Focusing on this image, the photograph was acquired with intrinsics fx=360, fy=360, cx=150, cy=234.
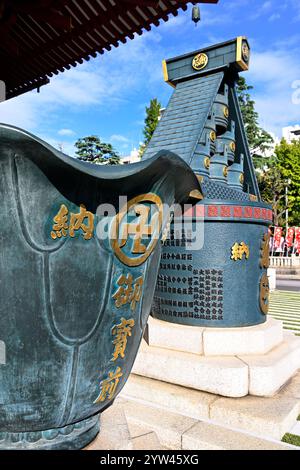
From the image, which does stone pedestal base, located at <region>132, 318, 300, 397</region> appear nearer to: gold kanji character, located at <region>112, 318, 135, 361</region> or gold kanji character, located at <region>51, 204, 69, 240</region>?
gold kanji character, located at <region>112, 318, 135, 361</region>

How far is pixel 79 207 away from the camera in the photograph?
131cm

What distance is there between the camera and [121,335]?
159 cm

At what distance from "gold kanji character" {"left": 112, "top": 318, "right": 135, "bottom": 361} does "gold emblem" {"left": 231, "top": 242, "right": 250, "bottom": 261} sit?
2.55 metres

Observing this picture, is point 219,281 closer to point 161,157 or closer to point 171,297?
point 171,297

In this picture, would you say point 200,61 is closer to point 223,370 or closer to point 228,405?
point 223,370

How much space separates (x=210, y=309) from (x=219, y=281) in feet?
1.05

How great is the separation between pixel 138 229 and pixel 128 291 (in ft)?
0.89

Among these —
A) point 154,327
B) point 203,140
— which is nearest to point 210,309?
point 154,327

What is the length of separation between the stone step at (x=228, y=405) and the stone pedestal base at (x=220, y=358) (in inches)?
3.3

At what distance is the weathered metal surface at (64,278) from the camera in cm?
121

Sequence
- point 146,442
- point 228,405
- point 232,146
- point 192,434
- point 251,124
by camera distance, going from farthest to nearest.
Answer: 1. point 251,124
2. point 232,146
3. point 228,405
4. point 192,434
5. point 146,442

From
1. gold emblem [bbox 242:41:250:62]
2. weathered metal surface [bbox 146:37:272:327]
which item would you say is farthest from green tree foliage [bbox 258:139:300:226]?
weathered metal surface [bbox 146:37:272:327]

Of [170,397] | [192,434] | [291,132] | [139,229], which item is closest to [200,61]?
[170,397]

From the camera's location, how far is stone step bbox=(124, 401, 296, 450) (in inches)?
100
